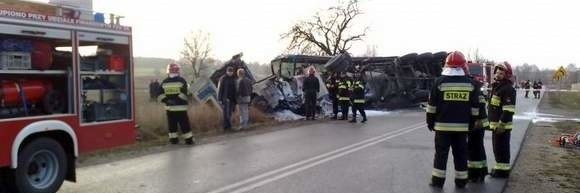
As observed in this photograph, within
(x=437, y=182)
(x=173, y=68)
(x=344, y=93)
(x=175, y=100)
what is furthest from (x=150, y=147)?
(x=344, y=93)

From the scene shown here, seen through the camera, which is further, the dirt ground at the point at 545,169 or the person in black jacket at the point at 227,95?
the person in black jacket at the point at 227,95

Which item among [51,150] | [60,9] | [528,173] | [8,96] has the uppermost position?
[60,9]

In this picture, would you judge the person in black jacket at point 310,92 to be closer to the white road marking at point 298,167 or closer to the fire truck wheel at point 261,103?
the fire truck wheel at point 261,103

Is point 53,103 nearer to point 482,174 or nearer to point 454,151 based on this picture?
point 454,151

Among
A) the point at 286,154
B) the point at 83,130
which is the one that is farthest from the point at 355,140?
the point at 83,130

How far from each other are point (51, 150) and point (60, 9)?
5.32 ft

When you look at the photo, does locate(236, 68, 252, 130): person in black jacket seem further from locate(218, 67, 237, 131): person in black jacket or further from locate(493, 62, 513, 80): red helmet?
locate(493, 62, 513, 80): red helmet

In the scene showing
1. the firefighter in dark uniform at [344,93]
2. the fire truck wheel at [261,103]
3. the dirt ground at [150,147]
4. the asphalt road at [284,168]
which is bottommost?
the asphalt road at [284,168]

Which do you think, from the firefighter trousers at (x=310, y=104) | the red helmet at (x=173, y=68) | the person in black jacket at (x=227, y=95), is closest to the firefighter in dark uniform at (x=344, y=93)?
the firefighter trousers at (x=310, y=104)

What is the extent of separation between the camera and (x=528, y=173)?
29.2 ft

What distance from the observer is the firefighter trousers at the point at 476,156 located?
8047 mm

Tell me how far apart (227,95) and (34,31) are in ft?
28.5

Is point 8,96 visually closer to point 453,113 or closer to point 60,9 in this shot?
point 60,9

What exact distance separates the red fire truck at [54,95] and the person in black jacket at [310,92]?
10.9 m
